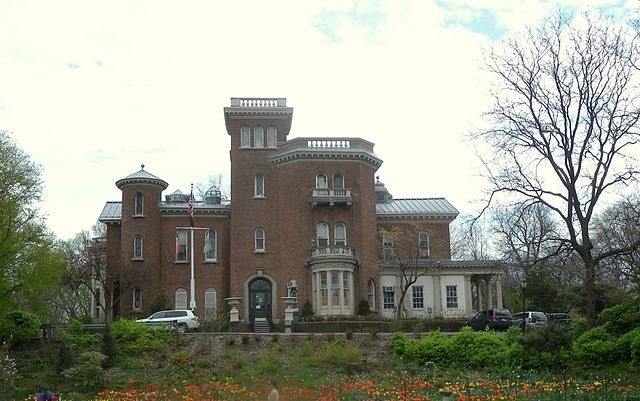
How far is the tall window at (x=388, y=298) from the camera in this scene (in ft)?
169

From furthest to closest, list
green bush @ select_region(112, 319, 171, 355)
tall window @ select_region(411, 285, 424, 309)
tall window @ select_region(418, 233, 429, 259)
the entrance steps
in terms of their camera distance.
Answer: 1. tall window @ select_region(418, 233, 429, 259)
2. tall window @ select_region(411, 285, 424, 309)
3. the entrance steps
4. green bush @ select_region(112, 319, 171, 355)

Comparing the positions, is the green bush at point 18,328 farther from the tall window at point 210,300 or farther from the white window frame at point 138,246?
the tall window at point 210,300

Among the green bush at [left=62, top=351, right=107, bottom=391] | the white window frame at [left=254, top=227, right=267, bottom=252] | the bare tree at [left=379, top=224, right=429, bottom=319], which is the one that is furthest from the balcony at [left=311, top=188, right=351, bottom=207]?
the green bush at [left=62, top=351, right=107, bottom=391]

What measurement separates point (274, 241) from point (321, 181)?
5127 mm

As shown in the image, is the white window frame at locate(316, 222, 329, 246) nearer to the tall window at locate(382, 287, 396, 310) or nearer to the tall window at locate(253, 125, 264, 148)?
the tall window at locate(382, 287, 396, 310)

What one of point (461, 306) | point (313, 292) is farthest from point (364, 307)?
point (461, 306)

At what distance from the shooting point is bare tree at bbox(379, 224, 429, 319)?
164 ft

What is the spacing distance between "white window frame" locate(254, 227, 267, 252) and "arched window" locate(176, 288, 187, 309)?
5964 mm

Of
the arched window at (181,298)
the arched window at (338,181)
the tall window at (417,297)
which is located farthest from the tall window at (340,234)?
the arched window at (181,298)

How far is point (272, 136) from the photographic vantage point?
5303 cm

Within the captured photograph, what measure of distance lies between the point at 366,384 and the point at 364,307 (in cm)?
2516

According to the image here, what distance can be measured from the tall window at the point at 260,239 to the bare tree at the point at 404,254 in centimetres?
804

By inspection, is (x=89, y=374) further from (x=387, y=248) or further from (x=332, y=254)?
(x=387, y=248)

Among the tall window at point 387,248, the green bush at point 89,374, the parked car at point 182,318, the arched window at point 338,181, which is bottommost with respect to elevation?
the green bush at point 89,374
